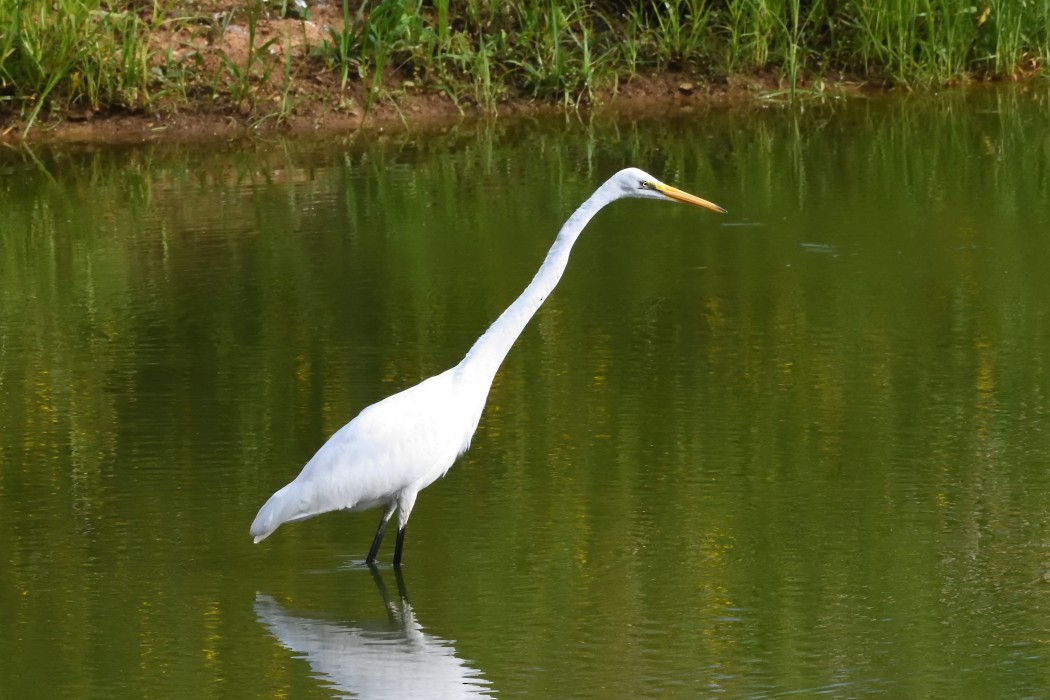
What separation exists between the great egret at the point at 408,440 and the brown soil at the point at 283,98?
656 cm

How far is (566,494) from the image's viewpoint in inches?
199

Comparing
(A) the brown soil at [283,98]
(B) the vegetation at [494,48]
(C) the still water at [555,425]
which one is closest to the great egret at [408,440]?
(C) the still water at [555,425]

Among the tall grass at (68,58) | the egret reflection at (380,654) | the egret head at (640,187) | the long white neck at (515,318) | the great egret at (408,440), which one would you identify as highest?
the tall grass at (68,58)

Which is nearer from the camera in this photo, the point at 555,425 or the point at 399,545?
the point at 399,545

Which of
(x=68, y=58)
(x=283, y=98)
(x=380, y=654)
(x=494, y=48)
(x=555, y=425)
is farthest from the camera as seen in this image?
(x=494, y=48)

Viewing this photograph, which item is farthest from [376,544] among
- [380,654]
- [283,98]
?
[283,98]

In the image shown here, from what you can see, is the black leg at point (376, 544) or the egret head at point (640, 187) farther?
the egret head at point (640, 187)

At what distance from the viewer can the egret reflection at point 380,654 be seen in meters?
3.90

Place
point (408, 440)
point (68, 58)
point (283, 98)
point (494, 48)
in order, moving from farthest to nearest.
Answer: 1. point (494, 48)
2. point (283, 98)
3. point (68, 58)
4. point (408, 440)

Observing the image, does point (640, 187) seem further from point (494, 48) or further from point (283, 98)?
point (494, 48)

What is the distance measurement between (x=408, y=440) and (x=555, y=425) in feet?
4.06

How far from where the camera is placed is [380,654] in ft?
13.5

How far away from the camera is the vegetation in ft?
36.0

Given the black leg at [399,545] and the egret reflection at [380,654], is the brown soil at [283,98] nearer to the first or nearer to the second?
the black leg at [399,545]
